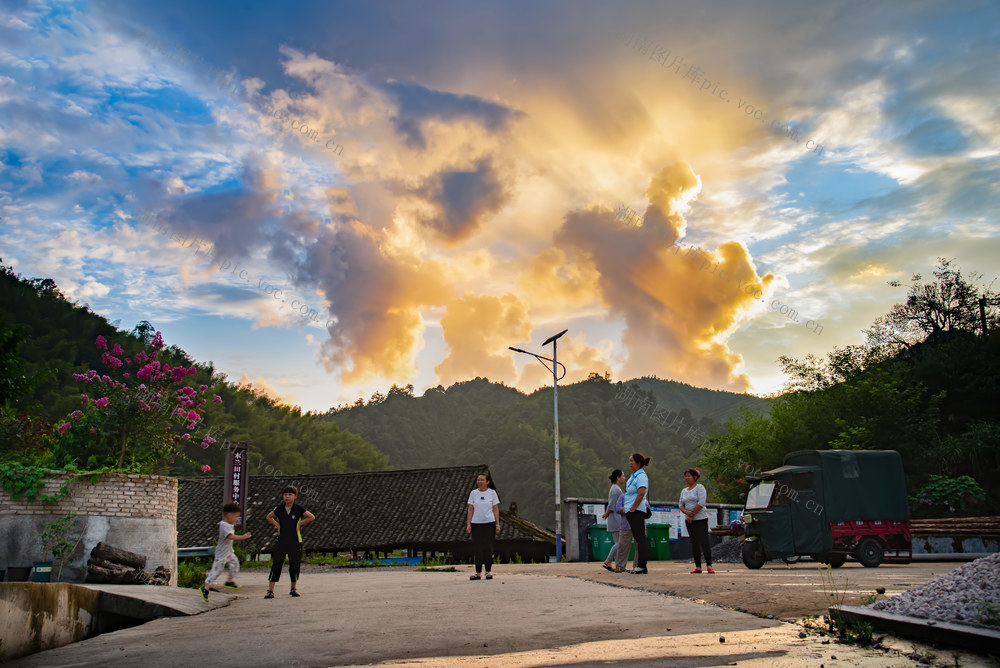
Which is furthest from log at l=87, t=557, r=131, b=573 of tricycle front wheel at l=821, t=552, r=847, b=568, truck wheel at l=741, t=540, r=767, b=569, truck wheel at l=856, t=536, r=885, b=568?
truck wheel at l=856, t=536, r=885, b=568

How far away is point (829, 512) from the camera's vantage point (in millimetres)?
15352

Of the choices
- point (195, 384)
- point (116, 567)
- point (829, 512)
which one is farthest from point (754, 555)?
point (195, 384)

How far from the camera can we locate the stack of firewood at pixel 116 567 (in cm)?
1054

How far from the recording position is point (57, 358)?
200 feet

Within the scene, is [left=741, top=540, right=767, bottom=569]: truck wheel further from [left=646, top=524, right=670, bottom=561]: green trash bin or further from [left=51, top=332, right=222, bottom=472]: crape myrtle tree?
[left=51, top=332, right=222, bottom=472]: crape myrtle tree

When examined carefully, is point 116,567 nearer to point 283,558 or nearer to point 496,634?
point 283,558

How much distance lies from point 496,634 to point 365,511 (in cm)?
3068

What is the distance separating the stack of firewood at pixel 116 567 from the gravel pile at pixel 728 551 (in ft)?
57.2

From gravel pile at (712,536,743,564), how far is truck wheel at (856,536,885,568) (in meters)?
8.40

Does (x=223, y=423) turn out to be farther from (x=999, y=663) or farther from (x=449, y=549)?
(x=999, y=663)

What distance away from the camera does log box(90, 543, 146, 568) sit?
10711mm

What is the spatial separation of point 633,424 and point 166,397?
345 ft

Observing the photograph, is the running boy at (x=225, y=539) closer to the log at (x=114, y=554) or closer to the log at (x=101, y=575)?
the log at (x=114, y=554)

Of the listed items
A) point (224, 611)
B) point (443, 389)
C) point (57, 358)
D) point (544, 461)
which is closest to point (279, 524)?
point (224, 611)
